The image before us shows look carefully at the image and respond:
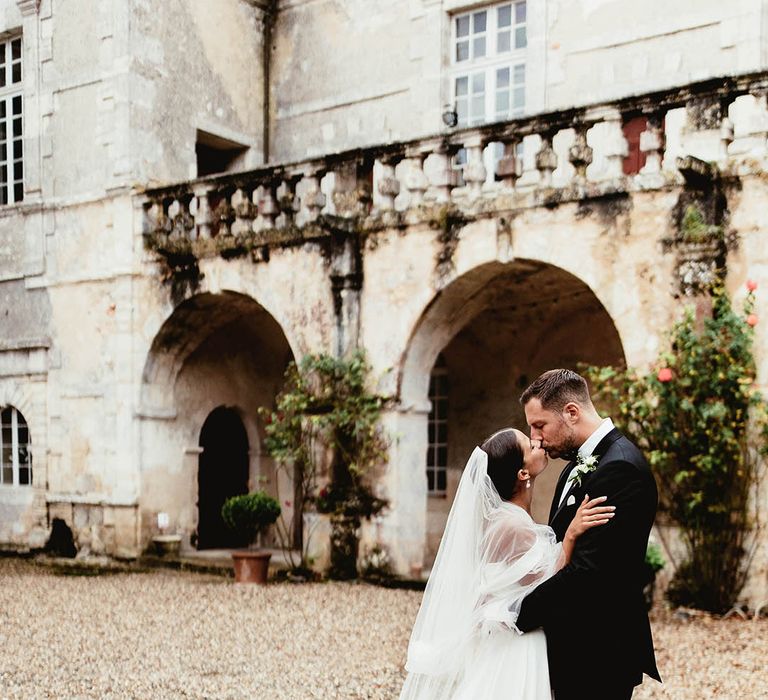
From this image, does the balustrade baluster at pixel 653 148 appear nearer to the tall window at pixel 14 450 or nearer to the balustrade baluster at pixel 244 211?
the balustrade baluster at pixel 244 211

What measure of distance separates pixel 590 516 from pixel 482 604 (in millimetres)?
547

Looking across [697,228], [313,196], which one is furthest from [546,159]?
[313,196]

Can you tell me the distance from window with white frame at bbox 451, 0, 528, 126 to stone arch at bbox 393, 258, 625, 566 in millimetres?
2142

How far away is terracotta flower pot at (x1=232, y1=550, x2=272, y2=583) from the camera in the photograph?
991cm

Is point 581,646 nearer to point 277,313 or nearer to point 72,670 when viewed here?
point 72,670

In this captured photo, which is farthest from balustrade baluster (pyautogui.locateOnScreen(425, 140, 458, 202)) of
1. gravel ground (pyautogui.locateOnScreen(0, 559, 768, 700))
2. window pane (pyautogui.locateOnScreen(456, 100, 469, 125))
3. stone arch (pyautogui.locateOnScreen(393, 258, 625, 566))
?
gravel ground (pyautogui.locateOnScreen(0, 559, 768, 700))

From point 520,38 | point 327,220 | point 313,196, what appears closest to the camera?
point 327,220

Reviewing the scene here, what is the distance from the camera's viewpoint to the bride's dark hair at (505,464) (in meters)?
3.24

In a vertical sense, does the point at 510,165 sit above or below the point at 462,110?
below

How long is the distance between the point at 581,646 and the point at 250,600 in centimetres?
632

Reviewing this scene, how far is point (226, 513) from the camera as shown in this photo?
384 inches

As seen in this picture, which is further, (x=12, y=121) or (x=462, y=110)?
(x=12, y=121)

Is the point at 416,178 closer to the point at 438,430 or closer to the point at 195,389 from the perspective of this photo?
the point at 438,430

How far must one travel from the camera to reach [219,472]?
1315cm
